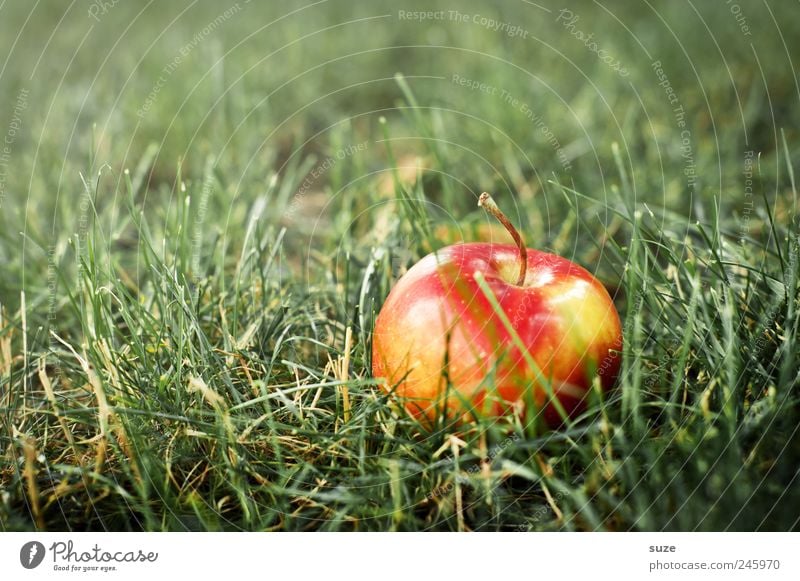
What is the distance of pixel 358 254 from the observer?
1.52 m

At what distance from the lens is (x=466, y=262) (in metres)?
1.02

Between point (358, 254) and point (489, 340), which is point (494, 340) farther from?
point (358, 254)

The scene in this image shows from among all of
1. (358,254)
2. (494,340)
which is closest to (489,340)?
(494,340)

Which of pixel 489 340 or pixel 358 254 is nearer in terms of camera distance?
pixel 489 340

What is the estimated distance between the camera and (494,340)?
0.94 metres

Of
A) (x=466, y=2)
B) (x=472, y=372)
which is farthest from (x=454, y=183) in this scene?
(x=466, y=2)

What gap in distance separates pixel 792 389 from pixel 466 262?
18.9 inches

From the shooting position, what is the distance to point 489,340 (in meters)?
0.94

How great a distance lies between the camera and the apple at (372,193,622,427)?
945mm

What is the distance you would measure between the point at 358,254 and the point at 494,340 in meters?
Answer: 0.63

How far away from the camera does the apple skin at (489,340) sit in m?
0.95

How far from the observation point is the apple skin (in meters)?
0.95

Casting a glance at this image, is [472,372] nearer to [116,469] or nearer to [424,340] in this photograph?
[424,340]

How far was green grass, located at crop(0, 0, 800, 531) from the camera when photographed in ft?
3.18
